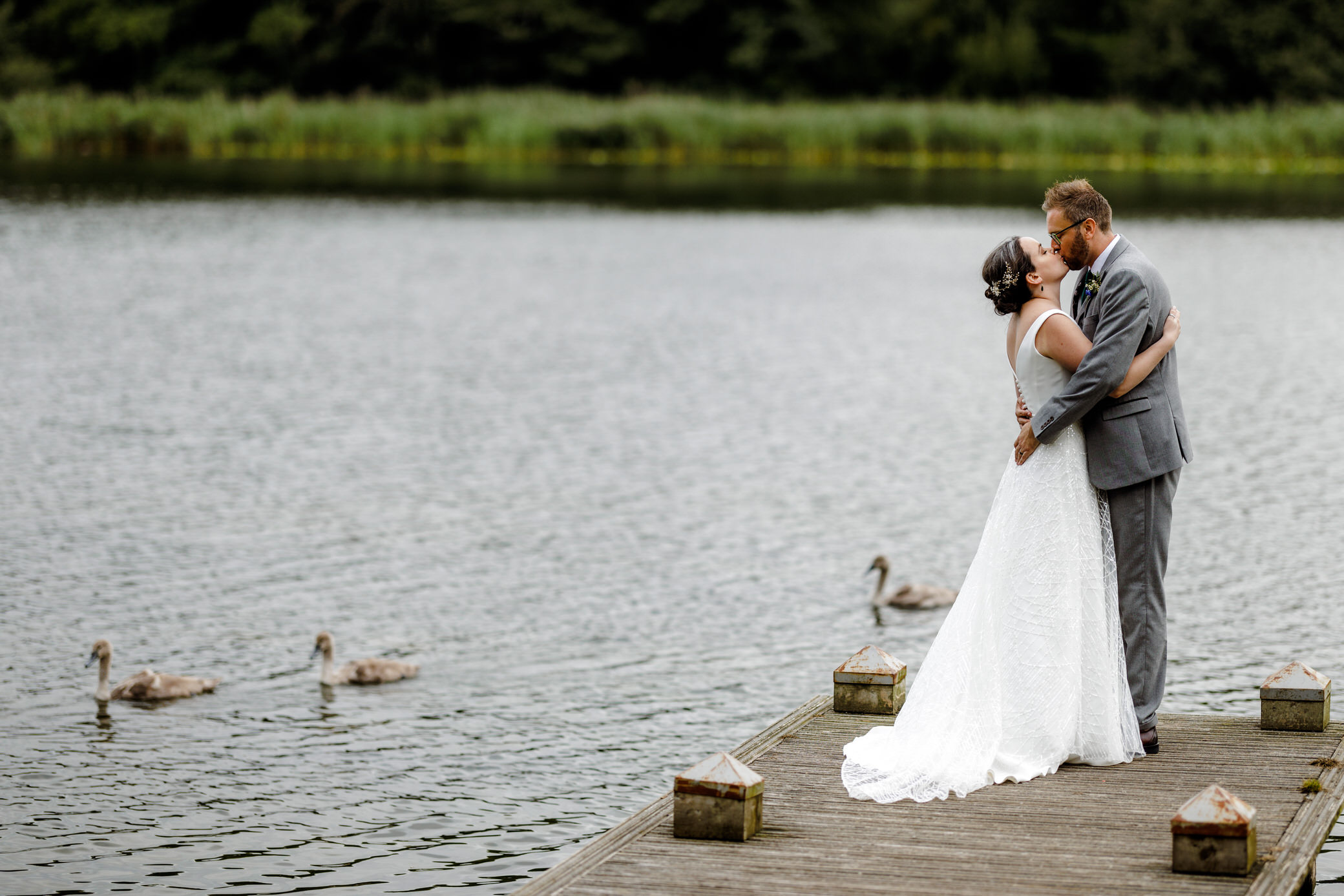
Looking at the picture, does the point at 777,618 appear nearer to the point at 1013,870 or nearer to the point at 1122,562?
the point at 1122,562

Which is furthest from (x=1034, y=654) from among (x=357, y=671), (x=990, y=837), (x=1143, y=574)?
(x=357, y=671)

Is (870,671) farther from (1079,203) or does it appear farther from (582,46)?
(582,46)

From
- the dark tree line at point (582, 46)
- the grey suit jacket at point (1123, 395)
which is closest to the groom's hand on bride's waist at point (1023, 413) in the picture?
the grey suit jacket at point (1123, 395)

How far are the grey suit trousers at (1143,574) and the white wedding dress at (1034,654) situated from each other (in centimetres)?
6

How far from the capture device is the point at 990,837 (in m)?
5.86

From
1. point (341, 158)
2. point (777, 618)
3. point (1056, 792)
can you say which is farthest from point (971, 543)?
point (341, 158)

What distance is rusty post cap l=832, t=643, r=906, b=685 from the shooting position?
7.46m

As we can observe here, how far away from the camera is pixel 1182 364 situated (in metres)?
21.4

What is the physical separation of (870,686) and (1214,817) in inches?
88.5

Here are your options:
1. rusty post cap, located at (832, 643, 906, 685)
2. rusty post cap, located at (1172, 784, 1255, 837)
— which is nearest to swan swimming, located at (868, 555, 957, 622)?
rusty post cap, located at (832, 643, 906, 685)

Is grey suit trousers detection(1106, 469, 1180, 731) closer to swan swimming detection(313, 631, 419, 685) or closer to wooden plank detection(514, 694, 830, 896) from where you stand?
wooden plank detection(514, 694, 830, 896)

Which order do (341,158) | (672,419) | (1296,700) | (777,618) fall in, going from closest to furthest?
(1296,700) < (777,618) < (672,419) < (341,158)

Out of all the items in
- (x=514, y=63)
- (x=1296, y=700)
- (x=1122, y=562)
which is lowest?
(x=1296, y=700)

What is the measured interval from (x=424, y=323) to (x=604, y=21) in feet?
157
